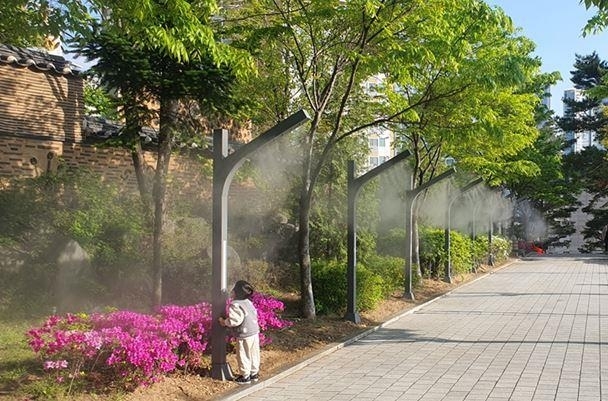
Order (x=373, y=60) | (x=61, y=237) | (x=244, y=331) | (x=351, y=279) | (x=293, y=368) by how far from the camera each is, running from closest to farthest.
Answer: (x=244, y=331) < (x=293, y=368) < (x=61, y=237) < (x=373, y=60) < (x=351, y=279)

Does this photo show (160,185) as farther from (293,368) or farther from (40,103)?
(40,103)

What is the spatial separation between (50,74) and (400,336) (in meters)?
7.78

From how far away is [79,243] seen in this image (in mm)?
9852

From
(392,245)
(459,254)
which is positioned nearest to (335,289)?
(392,245)

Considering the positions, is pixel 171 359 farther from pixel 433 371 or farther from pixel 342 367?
pixel 433 371

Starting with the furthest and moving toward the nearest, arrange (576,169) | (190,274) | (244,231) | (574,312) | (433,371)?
1. (576,169)
2. (244,231)
3. (574,312)
4. (190,274)
5. (433,371)

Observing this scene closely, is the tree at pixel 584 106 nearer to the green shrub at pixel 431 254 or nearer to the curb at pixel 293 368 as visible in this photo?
the green shrub at pixel 431 254

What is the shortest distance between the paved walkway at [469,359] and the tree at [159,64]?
9.15 feet

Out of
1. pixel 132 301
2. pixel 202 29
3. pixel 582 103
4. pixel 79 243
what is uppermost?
pixel 582 103

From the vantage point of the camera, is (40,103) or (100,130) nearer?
(40,103)

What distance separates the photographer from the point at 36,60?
11.8 meters

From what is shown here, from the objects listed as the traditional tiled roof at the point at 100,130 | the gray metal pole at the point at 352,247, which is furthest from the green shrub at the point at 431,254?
the traditional tiled roof at the point at 100,130

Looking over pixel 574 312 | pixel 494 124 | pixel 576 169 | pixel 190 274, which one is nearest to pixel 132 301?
pixel 190 274

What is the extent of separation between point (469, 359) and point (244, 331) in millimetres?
3304
